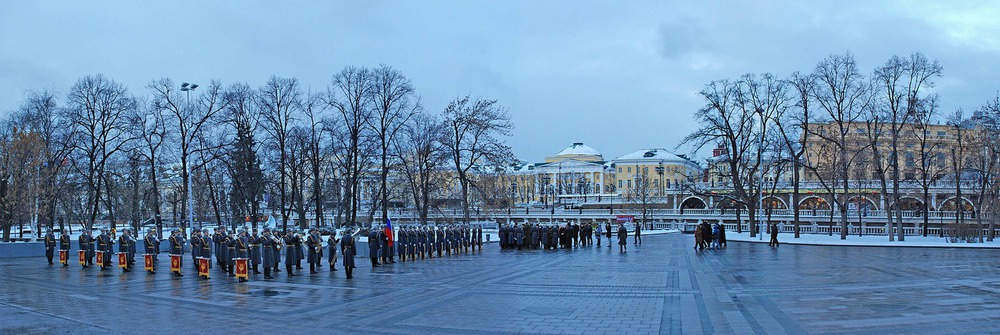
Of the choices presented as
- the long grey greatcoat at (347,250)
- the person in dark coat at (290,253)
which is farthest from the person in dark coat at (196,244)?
the long grey greatcoat at (347,250)

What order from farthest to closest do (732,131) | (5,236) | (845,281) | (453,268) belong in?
(732,131), (5,236), (453,268), (845,281)

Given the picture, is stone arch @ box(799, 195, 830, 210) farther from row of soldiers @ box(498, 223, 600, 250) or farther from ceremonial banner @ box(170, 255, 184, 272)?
ceremonial banner @ box(170, 255, 184, 272)

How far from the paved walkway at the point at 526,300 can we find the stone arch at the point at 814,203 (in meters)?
56.0

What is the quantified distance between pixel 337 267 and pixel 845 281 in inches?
566

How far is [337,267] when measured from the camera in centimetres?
2352

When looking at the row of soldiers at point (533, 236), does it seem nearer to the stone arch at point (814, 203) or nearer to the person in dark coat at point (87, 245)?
the person in dark coat at point (87, 245)

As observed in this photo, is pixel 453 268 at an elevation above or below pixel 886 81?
below

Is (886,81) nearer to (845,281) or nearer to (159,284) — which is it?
(845,281)

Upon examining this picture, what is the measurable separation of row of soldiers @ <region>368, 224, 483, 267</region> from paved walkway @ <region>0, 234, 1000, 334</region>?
1.42 metres

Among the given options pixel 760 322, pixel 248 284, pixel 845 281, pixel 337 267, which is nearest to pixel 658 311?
pixel 760 322

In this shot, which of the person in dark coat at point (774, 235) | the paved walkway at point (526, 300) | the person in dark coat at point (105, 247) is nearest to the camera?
the paved walkway at point (526, 300)

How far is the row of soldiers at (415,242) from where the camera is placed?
24425 millimetres

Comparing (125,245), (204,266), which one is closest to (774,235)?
(204,266)

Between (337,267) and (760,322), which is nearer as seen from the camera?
(760,322)
